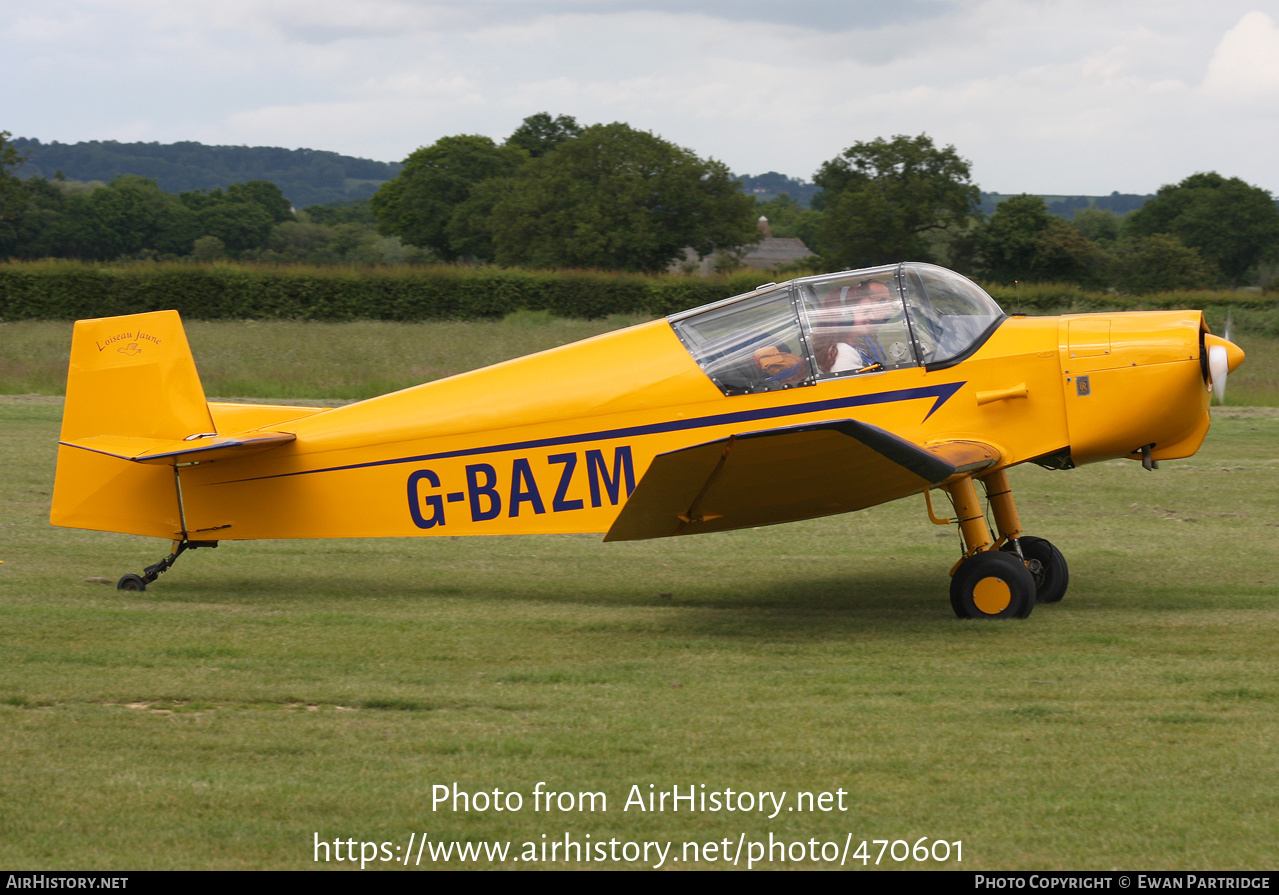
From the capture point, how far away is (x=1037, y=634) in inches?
263

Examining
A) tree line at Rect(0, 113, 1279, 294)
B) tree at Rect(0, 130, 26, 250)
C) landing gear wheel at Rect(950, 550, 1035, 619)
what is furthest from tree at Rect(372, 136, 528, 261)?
landing gear wheel at Rect(950, 550, 1035, 619)

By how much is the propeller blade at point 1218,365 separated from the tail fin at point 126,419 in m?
6.79

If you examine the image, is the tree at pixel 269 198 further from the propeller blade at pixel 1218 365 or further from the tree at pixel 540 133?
the propeller blade at pixel 1218 365

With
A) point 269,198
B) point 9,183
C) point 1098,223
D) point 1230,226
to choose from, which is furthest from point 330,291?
point 269,198

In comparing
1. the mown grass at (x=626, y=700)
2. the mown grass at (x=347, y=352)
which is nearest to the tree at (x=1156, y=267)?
the mown grass at (x=347, y=352)

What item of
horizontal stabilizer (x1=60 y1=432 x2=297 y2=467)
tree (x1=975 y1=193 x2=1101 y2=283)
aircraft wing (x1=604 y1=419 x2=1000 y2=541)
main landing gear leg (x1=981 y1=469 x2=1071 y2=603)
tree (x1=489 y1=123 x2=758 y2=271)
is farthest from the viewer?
tree (x1=489 y1=123 x2=758 y2=271)

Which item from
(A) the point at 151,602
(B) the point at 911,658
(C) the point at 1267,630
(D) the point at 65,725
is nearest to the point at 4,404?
(A) the point at 151,602

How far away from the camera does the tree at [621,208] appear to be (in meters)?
54.5

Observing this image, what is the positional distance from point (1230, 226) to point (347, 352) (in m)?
53.4

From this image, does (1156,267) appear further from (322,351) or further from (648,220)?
(322,351)

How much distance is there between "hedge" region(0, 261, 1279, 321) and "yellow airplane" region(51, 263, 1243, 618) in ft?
88.2

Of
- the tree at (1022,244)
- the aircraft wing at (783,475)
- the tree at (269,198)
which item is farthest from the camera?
the tree at (269,198)

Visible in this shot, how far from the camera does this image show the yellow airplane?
698cm

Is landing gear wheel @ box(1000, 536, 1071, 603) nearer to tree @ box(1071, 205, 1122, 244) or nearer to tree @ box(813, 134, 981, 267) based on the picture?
tree @ box(813, 134, 981, 267)
